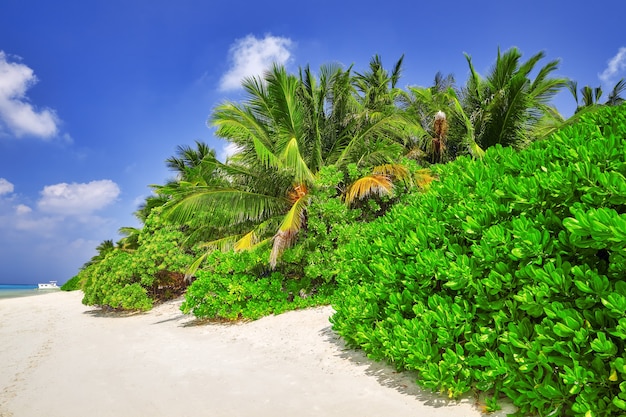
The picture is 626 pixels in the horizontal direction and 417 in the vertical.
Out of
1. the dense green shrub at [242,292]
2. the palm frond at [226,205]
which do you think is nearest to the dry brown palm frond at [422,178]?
the palm frond at [226,205]

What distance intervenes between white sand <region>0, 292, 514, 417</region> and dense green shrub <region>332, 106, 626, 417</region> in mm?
477

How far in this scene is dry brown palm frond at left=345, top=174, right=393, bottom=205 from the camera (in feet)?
32.3

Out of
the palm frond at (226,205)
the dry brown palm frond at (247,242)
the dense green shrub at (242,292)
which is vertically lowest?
the dense green shrub at (242,292)

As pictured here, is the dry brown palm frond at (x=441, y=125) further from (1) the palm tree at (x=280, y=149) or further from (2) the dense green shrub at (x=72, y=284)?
(2) the dense green shrub at (x=72, y=284)

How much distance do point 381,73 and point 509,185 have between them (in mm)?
16496

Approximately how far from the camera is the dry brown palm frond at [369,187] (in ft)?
32.3

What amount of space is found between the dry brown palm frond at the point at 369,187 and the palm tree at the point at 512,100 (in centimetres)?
617

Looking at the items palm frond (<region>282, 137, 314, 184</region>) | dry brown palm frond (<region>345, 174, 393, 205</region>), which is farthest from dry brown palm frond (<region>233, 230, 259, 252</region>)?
dry brown palm frond (<region>345, 174, 393, 205</region>)

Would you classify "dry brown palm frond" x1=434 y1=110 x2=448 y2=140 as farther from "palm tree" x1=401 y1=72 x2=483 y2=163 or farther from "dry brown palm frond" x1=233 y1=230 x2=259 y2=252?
"dry brown palm frond" x1=233 y1=230 x2=259 y2=252

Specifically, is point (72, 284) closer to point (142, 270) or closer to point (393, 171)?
point (142, 270)

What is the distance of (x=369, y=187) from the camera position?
10.0m

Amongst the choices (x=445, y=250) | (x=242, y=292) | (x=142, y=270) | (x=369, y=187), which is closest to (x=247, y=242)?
(x=242, y=292)

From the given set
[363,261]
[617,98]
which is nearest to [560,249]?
[363,261]

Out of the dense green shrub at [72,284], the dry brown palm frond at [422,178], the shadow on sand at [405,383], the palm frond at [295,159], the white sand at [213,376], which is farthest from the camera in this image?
the dense green shrub at [72,284]
